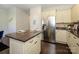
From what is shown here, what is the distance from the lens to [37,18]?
1.48 metres

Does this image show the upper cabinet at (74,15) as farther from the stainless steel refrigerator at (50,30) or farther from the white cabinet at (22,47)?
the white cabinet at (22,47)

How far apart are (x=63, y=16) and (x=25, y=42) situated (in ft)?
2.55

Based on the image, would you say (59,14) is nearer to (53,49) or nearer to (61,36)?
(61,36)

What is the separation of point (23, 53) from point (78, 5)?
1.11m

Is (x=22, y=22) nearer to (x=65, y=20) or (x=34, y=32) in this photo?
(x=34, y=32)

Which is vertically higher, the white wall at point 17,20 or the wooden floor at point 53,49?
the white wall at point 17,20

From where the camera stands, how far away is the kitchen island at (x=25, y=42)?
1.35m

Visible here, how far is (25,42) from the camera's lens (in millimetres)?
1350

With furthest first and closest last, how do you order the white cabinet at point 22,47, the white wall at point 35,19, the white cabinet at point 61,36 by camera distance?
the white cabinet at point 61,36
the white wall at point 35,19
the white cabinet at point 22,47

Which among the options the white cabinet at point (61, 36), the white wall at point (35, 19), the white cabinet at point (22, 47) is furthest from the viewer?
the white cabinet at point (61, 36)

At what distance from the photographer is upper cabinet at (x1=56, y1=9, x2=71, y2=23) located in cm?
149

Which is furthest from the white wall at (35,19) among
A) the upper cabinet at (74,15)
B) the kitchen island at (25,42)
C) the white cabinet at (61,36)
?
the upper cabinet at (74,15)

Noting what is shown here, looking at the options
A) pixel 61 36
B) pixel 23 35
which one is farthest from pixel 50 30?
pixel 23 35
